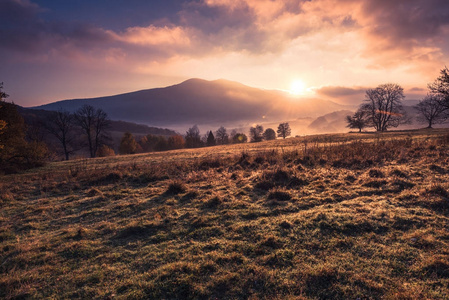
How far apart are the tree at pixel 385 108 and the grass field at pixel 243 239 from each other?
79.0 m

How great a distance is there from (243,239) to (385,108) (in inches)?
3702

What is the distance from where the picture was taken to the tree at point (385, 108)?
74500 millimetres

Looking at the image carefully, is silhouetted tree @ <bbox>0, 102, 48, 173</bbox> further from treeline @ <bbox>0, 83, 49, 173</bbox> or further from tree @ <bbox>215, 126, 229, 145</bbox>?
tree @ <bbox>215, 126, 229, 145</bbox>

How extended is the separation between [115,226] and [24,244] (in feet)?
8.76

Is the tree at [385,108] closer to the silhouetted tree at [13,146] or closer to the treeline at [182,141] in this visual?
the treeline at [182,141]

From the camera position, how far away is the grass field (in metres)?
4.41

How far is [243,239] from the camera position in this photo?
6.23 m

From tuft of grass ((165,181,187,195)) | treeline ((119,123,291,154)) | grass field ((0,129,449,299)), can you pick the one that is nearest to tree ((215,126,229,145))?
treeline ((119,123,291,154))

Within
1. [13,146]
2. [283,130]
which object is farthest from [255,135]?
[13,146]

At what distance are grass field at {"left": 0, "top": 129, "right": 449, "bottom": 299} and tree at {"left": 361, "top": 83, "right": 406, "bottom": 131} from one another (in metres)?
79.0

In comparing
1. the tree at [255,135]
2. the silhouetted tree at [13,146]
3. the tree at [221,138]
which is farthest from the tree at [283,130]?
the silhouetted tree at [13,146]

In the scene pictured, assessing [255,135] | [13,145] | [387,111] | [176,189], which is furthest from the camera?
[255,135]

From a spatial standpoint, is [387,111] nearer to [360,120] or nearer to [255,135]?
[360,120]

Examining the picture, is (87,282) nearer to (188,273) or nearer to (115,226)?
(188,273)
